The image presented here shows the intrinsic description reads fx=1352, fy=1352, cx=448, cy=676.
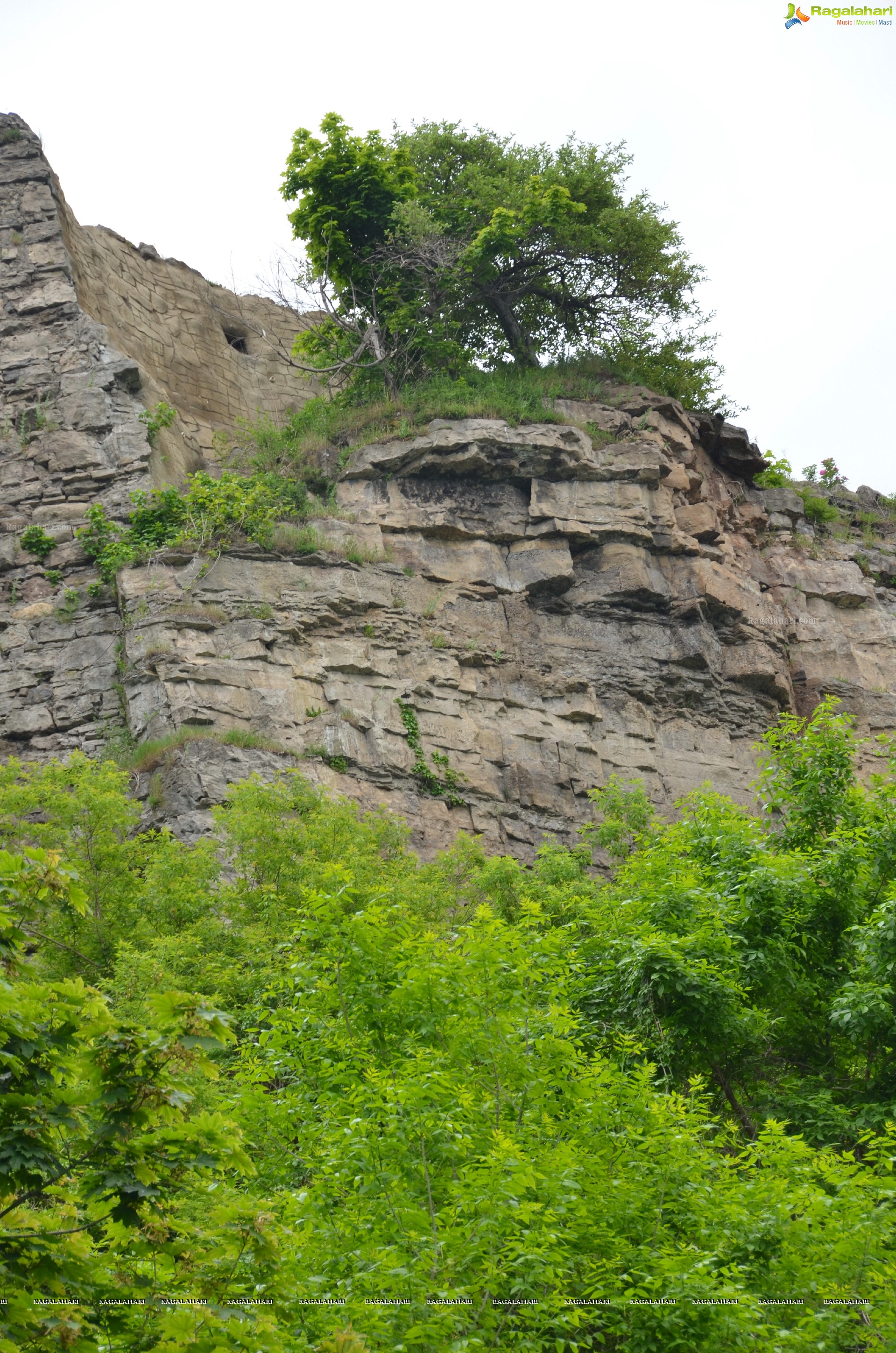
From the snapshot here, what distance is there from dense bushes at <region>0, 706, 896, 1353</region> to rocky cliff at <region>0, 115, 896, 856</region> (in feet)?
14.6

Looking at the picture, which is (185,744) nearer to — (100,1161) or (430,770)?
(430,770)

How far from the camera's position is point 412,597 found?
69.2 ft

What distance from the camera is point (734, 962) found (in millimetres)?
10430

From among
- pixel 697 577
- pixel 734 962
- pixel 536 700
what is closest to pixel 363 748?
pixel 536 700

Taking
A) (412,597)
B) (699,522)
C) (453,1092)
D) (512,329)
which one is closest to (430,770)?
(412,597)

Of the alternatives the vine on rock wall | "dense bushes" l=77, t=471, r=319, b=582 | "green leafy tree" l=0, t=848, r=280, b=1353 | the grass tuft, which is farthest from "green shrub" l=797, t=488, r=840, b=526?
"green leafy tree" l=0, t=848, r=280, b=1353

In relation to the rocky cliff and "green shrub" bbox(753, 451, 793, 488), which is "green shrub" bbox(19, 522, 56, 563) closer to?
the rocky cliff

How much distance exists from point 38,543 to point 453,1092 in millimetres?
15632

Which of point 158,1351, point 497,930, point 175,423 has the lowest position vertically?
point 158,1351

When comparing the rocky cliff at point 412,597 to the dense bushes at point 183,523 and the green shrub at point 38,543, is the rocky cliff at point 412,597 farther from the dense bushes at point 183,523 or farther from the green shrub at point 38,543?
the dense bushes at point 183,523

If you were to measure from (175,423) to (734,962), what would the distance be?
1675 cm

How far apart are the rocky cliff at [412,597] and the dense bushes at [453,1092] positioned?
175 inches

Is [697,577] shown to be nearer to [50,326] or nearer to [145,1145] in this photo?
[50,326]

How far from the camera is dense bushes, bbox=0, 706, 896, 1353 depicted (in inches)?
207
